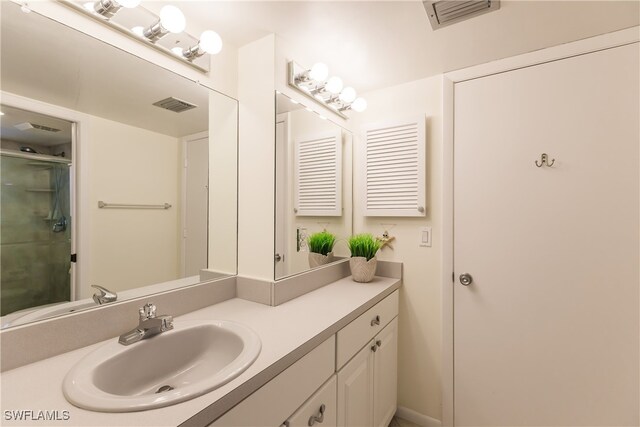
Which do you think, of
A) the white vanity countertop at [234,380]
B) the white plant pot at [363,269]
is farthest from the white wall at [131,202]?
the white plant pot at [363,269]

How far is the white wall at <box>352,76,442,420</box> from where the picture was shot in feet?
5.64

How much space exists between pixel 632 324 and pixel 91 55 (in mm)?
2481

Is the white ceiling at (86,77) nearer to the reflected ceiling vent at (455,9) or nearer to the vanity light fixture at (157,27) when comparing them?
the vanity light fixture at (157,27)

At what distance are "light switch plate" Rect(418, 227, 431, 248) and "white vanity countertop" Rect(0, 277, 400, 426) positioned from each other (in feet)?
1.43

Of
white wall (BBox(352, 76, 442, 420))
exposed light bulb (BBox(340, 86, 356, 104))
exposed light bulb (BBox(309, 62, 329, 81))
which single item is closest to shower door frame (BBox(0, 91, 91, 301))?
exposed light bulb (BBox(309, 62, 329, 81))

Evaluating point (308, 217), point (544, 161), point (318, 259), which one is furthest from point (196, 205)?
point (544, 161)

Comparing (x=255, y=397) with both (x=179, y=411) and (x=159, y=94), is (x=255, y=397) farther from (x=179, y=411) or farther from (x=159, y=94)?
(x=159, y=94)

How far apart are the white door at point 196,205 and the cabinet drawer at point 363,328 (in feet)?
2.38

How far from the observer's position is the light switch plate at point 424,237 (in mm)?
1740

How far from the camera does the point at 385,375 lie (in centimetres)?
159

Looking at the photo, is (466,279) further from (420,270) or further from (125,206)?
(125,206)

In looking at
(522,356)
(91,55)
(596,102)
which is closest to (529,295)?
(522,356)

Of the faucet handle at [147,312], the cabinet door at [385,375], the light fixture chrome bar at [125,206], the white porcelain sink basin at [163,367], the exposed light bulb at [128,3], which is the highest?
the exposed light bulb at [128,3]

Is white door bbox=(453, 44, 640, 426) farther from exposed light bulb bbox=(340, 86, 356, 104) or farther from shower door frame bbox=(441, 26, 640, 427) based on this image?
exposed light bulb bbox=(340, 86, 356, 104)
